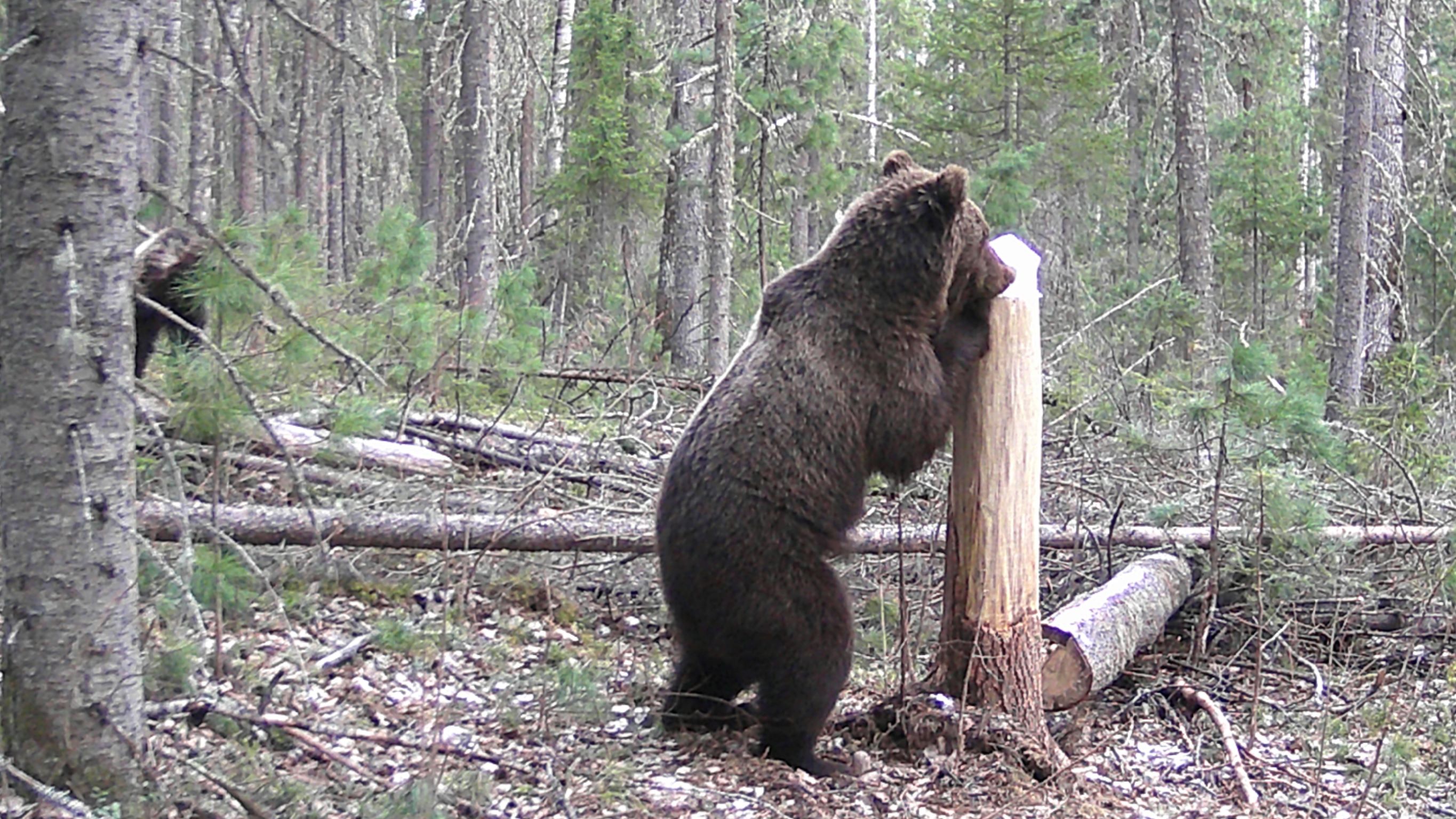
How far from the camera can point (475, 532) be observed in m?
6.74

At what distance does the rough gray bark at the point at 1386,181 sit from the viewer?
14102mm

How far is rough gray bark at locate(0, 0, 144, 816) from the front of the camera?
11.4ft

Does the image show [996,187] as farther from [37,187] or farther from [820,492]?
[37,187]

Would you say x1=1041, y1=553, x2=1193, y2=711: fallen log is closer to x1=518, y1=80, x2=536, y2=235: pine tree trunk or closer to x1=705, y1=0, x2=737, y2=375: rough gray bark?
x1=705, y1=0, x2=737, y2=375: rough gray bark

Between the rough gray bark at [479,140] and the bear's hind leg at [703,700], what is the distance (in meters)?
9.71

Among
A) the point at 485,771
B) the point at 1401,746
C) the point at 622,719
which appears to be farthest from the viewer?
the point at 622,719

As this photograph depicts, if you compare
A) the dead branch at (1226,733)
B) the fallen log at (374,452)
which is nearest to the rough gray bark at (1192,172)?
the dead branch at (1226,733)

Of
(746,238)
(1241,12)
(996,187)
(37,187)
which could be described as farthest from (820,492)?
(1241,12)

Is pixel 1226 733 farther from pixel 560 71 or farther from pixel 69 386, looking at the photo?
pixel 560 71

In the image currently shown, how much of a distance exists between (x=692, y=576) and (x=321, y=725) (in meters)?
1.50

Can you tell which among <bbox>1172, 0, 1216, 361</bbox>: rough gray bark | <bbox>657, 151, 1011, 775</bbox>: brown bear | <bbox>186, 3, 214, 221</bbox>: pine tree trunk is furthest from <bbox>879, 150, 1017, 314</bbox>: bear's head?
<bbox>186, 3, 214, 221</bbox>: pine tree trunk

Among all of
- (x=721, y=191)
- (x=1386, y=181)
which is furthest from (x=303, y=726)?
(x=1386, y=181)

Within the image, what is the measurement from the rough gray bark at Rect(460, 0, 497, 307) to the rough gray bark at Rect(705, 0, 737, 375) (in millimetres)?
3356

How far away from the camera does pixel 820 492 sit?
17.2 ft
